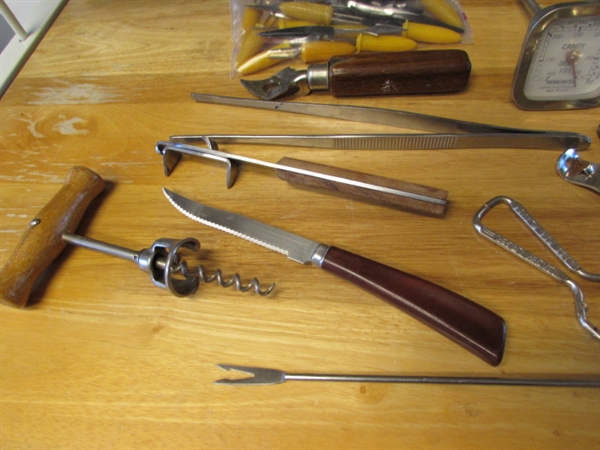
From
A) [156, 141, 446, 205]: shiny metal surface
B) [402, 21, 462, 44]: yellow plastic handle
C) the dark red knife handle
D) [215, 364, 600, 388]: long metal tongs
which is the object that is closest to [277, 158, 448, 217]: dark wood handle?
[156, 141, 446, 205]: shiny metal surface

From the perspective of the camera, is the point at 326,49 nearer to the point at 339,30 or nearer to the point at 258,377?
the point at 339,30

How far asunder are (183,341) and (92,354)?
0.44 feet

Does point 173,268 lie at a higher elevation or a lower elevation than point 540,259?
higher

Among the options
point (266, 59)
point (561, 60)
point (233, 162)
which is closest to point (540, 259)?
point (561, 60)

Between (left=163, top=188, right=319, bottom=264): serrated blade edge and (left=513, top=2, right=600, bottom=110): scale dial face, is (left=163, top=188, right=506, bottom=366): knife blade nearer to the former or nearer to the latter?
(left=163, top=188, right=319, bottom=264): serrated blade edge

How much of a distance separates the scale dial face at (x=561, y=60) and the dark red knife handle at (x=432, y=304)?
0.41 metres

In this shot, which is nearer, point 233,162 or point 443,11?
point 233,162

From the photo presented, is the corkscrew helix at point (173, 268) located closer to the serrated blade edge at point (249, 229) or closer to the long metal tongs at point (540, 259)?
the serrated blade edge at point (249, 229)

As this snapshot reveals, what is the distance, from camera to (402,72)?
2.56ft

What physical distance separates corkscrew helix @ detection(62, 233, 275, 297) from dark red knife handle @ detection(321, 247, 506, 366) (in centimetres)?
13

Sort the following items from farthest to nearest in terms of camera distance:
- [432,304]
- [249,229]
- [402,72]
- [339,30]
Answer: [339,30] → [402,72] → [249,229] → [432,304]

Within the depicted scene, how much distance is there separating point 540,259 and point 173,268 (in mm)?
508

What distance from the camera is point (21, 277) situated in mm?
657

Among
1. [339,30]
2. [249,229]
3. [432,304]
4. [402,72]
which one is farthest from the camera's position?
[339,30]
